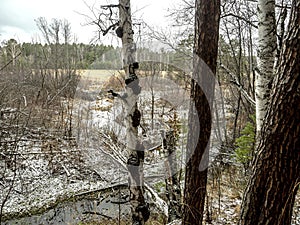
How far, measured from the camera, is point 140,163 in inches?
143

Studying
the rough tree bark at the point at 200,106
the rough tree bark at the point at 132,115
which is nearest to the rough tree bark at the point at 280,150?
the rough tree bark at the point at 200,106

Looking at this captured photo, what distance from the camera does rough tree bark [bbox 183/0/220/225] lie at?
2.17 metres

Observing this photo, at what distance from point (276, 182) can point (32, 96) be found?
8392 millimetres

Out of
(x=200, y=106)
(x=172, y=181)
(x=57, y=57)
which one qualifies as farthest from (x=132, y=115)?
(x=57, y=57)

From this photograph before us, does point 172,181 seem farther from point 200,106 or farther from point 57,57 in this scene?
point 57,57

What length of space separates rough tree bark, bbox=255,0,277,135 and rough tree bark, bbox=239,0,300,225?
4.72 ft

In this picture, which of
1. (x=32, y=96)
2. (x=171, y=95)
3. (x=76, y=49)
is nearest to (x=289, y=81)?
(x=171, y=95)

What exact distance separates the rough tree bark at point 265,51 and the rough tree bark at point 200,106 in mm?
784

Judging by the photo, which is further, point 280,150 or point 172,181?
point 172,181

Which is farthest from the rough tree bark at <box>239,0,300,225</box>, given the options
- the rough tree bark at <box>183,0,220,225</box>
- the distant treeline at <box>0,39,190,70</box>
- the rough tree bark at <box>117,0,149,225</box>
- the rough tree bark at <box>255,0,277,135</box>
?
the distant treeline at <box>0,39,190,70</box>

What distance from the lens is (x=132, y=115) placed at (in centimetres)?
354

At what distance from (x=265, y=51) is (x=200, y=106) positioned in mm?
1085

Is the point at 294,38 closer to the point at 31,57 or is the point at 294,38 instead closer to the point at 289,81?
the point at 289,81

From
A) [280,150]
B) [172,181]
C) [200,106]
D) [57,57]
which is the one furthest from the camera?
[57,57]
